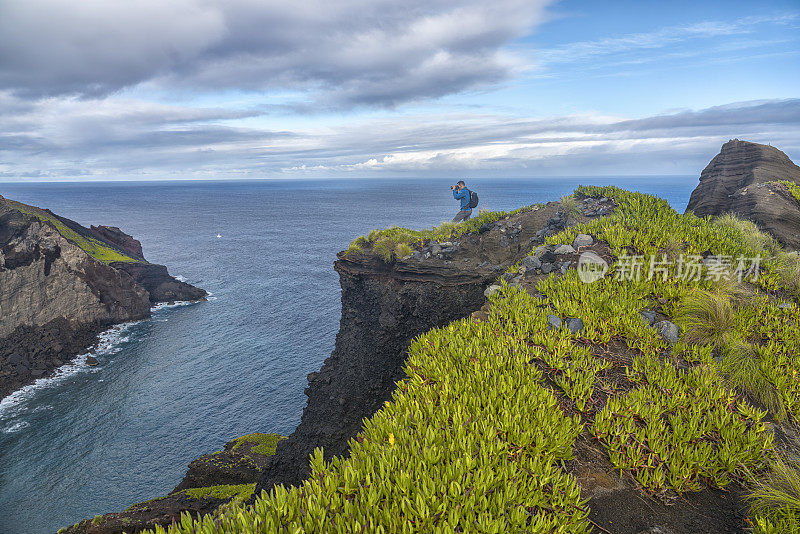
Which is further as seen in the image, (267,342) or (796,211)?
(267,342)

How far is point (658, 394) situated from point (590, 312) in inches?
100

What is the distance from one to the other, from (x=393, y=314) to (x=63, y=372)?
41346 mm

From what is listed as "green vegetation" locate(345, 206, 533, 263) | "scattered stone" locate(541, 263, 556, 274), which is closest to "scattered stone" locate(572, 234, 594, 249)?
"scattered stone" locate(541, 263, 556, 274)

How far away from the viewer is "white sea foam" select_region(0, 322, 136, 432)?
33656mm

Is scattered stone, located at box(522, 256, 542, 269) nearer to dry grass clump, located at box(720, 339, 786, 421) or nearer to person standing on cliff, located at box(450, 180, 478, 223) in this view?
dry grass clump, located at box(720, 339, 786, 421)

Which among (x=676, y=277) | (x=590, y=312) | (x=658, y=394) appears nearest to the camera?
(x=658, y=394)

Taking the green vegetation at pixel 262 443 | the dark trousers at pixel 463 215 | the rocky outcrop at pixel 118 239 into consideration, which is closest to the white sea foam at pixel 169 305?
the rocky outcrop at pixel 118 239

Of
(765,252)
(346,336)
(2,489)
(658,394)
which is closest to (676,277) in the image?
(765,252)

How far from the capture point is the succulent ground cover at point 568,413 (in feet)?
12.0

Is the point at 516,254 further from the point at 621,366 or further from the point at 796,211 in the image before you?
the point at 796,211

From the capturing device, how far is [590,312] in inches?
320

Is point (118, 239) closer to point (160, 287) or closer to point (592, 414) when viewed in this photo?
point (160, 287)

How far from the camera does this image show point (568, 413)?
5.49 metres

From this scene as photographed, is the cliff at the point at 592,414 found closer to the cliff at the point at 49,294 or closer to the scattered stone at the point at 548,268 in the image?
the scattered stone at the point at 548,268
